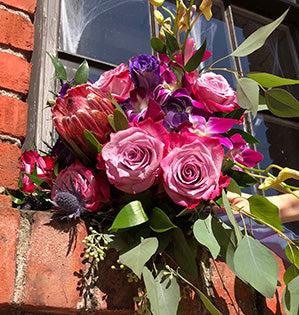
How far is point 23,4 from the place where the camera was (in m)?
0.94

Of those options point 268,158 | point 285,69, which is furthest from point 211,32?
point 268,158

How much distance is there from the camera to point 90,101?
78 cm

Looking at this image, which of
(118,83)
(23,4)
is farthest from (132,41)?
(118,83)

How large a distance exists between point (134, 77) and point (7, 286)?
1.47 feet

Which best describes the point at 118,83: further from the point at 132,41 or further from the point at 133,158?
the point at 132,41

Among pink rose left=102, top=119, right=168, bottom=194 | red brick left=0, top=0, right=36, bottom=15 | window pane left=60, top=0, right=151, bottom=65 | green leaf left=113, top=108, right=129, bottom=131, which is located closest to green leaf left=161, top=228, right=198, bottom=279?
pink rose left=102, top=119, right=168, bottom=194

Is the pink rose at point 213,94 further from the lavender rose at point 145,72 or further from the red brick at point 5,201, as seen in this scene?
the red brick at point 5,201

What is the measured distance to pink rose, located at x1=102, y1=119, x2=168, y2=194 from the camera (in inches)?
27.3

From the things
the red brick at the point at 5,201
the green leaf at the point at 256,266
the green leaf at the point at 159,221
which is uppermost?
the red brick at the point at 5,201

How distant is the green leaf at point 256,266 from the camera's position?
64 centimetres

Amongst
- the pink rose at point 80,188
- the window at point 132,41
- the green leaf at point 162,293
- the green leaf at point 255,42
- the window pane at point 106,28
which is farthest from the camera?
the window pane at point 106,28

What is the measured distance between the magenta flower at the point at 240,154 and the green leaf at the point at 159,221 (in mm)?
210

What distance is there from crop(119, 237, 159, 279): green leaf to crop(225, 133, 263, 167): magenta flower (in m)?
0.26

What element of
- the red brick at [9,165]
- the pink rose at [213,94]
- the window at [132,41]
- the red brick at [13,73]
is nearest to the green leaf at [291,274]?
the pink rose at [213,94]
